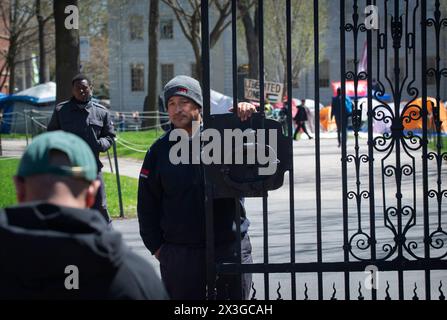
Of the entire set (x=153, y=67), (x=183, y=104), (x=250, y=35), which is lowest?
(x=183, y=104)

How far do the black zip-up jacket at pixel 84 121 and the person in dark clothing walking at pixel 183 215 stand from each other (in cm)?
410

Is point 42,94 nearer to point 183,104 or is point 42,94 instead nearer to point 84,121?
point 84,121

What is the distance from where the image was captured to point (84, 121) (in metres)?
9.75

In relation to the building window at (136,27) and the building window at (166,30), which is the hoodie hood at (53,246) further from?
the building window at (166,30)

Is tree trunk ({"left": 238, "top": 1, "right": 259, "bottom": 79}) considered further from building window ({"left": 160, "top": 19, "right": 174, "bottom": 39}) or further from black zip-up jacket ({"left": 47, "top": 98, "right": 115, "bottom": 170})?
building window ({"left": 160, "top": 19, "right": 174, "bottom": 39})

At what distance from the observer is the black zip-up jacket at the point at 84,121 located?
9719 millimetres

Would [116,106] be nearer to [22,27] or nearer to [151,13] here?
[22,27]

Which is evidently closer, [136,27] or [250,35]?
[250,35]

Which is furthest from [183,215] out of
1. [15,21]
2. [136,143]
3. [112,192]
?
[15,21]

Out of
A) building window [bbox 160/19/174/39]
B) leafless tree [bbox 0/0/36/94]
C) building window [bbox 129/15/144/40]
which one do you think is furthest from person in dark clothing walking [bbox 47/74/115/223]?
building window [bbox 160/19/174/39]

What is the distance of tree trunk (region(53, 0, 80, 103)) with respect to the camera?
17266mm
